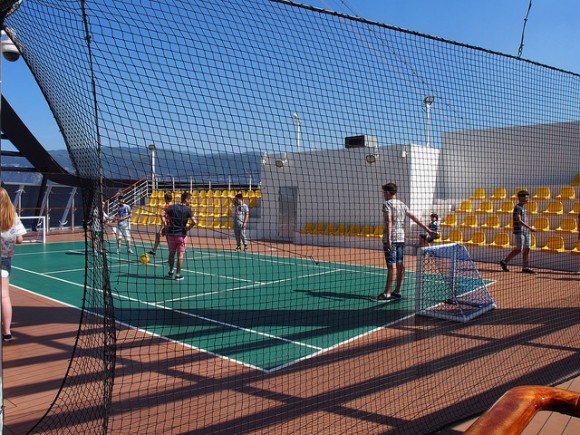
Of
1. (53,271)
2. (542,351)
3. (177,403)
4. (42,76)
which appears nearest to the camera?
(42,76)

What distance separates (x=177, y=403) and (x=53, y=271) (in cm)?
774

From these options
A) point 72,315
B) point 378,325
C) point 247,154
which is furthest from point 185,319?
point 247,154

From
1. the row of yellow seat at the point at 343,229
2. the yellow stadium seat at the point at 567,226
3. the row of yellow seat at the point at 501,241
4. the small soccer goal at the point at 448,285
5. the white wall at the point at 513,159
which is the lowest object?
the small soccer goal at the point at 448,285

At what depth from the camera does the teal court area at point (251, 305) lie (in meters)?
5.15

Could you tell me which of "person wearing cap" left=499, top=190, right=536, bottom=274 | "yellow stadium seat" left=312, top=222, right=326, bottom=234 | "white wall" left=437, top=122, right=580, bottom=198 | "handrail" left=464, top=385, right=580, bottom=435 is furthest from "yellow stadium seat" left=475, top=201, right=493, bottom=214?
"handrail" left=464, top=385, right=580, bottom=435

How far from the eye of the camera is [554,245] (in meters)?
10.9

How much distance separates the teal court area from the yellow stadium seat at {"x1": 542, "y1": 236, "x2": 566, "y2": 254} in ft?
11.1

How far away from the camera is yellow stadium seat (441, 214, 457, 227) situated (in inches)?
515

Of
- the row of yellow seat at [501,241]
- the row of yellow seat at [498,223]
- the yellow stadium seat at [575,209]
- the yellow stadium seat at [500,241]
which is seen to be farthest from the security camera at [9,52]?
the yellow stadium seat at [575,209]

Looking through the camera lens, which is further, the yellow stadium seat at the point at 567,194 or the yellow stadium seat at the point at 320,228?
the yellow stadium seat at the point at 320,228

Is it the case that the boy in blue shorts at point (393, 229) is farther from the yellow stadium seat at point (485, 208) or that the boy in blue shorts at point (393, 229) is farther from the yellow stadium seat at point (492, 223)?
the yellow stadium seat at point (485, 208)

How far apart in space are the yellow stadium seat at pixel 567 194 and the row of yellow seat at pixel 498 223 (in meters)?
0.69

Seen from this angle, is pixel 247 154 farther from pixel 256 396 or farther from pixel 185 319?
pixel 185 319

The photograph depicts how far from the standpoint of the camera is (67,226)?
2067 cm
